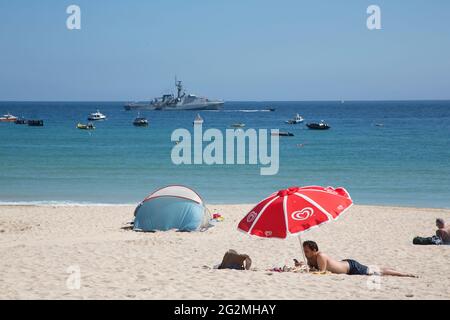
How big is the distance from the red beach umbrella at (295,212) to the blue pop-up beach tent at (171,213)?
707 centimetres

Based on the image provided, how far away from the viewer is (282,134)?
2603 inches

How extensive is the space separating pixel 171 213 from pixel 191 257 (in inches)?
176

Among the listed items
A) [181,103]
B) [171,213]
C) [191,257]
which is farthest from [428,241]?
[181,103]

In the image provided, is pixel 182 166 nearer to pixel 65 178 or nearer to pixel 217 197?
pixel 65 178

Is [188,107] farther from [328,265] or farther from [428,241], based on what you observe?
[328,265]

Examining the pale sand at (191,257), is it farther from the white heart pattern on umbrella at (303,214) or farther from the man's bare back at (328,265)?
the white heart pattern on umbrella at (303,214)

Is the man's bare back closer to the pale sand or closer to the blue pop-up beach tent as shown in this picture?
the pale sand

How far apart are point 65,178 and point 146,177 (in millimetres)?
4380

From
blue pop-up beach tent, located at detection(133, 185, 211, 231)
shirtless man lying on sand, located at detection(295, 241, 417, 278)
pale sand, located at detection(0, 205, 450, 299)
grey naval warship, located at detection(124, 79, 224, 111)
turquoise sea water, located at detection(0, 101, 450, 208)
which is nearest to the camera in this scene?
pale sand, located at detection(0, 205, 450, 299)

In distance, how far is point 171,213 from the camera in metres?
17.0

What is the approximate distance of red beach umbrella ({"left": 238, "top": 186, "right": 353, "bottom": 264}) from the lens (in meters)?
9.49

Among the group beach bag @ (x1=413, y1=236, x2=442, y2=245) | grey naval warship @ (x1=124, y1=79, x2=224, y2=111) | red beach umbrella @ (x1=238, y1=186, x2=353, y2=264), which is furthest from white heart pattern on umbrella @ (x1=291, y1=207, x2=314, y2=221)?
grey naval warship @ (x1=124, y1=79, x2=224, y2=111)

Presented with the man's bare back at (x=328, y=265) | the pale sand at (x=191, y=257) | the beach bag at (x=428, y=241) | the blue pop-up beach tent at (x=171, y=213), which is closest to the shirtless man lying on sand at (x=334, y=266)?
the man's bare back at (x=328, y=265)

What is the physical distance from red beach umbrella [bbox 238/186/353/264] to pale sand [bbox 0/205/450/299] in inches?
29.3
